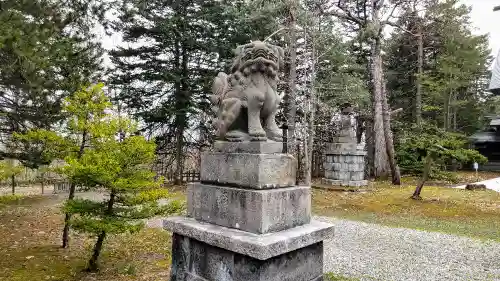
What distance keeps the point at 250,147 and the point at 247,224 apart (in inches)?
26.5

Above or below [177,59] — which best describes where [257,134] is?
below

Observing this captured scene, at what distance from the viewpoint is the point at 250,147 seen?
2980 mm

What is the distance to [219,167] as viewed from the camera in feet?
10.5

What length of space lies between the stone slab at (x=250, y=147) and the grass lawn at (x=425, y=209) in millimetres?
6469

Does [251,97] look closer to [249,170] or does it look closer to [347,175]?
[249,170]

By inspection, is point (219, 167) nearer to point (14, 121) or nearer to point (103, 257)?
point (103, 257)

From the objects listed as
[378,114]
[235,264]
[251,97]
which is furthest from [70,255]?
[378,114]

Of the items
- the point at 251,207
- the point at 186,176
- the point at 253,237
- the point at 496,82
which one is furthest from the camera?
the point at 186,176

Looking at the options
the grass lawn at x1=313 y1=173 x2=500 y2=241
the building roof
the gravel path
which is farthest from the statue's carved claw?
the building roof

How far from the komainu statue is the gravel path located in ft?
10.0

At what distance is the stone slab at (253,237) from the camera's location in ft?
8.33

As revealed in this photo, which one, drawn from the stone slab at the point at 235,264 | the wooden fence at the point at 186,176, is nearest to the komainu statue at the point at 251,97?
the stone slab at the point at 235,264

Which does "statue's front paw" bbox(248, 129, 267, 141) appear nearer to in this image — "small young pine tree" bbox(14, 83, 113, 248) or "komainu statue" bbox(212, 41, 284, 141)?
"komainu statue" bbox(212, 41, 284, 141)

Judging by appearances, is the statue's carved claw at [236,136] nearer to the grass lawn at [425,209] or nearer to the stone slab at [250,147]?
the stone slab at [250,147]
